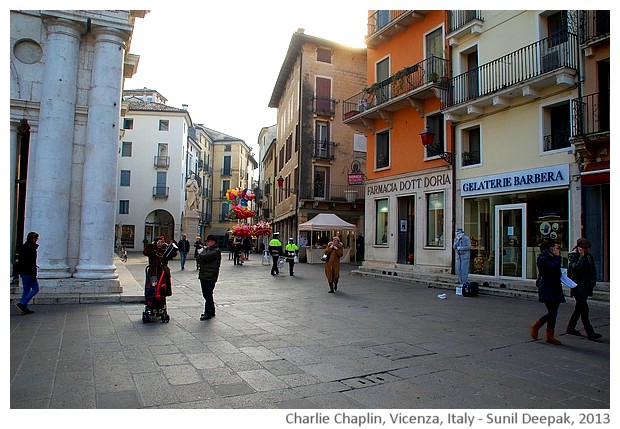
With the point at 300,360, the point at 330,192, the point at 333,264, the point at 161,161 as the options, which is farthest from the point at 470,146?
the point at 161,161

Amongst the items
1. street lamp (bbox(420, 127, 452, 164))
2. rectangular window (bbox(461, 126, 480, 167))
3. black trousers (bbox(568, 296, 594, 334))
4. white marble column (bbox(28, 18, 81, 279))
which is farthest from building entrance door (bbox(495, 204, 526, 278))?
white marble column (bbox(28, 18, 81, 279))

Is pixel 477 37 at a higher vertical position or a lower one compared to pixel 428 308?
higher

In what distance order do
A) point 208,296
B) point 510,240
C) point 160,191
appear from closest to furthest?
1. point 208,296
2. point 510,240
3. point 160,191

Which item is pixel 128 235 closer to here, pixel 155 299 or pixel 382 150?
pixel 382 150

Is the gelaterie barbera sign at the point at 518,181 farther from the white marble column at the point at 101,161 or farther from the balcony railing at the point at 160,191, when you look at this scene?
the balcony railing at the point at 160,191

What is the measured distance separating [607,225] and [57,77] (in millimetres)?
14119

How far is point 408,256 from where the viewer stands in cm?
2022

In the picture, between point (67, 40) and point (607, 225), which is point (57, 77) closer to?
point (67, 40)

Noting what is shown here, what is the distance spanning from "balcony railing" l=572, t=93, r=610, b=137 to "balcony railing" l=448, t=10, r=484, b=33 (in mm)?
5466

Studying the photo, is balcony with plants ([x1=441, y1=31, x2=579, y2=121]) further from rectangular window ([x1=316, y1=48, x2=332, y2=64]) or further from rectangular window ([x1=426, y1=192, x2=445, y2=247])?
rectangular window ([x1=316, y1=48, x2=332, y2=64])

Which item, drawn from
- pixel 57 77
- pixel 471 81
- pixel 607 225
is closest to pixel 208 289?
pixel 57 77

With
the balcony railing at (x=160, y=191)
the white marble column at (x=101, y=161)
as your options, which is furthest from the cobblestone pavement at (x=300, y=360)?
the balcony railing at (x=160, y=191)

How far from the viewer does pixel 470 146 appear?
17.5m

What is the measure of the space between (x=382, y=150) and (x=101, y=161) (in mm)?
13914
